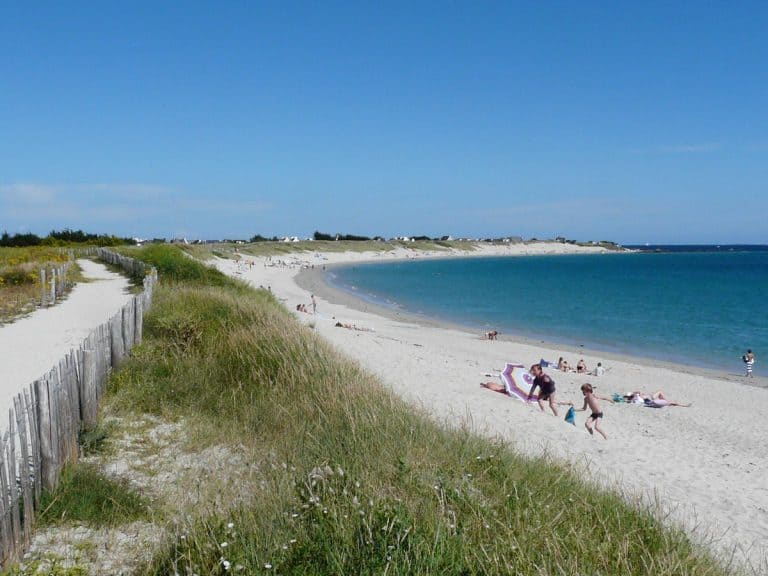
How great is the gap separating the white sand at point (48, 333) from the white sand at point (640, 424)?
540 centimetres

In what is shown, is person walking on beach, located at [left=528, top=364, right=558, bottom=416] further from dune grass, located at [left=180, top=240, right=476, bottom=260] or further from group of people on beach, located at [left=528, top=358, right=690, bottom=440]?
dune grass, located at [left=180, top=240, right=476, bottom=260]

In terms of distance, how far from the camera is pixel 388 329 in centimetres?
2847

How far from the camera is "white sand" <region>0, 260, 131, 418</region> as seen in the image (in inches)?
343

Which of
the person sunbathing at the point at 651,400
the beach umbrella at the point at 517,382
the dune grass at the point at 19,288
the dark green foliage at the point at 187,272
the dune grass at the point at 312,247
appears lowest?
the person sunbathing at the point at 651,400

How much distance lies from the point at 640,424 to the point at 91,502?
11.9m

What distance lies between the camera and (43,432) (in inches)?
183

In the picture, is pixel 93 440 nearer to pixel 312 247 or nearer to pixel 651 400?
pixel 651 400

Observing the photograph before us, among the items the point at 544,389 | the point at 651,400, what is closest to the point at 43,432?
the point at 544,389

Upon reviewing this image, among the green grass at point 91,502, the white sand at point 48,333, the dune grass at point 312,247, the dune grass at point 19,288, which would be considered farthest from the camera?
the dune grass at point 312,247

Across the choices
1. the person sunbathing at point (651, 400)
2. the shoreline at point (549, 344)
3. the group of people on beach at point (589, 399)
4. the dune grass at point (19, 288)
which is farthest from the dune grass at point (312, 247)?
the group of people on beach at point (589, 399)

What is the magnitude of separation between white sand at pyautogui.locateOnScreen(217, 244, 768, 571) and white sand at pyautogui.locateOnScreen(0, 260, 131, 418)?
5403 millimetres

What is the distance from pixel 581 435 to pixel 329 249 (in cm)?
10866

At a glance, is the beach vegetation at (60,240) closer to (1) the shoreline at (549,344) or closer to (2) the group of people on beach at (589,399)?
(1) the shoreline at (549,344)

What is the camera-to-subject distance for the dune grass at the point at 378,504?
3502 millimetres
